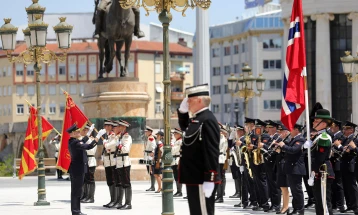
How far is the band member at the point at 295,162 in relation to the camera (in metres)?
21.9

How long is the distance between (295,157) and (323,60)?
206 ft

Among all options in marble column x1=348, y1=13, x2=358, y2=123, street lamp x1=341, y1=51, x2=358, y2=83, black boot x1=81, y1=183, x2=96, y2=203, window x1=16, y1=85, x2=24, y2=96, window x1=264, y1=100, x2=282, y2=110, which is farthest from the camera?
window x1=16, y1=85, x2=24, y2=96

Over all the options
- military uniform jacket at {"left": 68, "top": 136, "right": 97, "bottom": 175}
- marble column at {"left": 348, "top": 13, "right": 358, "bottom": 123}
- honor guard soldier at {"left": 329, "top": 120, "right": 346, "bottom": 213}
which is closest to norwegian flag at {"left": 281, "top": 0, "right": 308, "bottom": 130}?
honor guard soldier at {"left": 329, "top": 120, "right": 346, "bottom": 213}

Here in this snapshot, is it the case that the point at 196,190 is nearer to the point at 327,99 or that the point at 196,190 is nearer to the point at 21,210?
the point at 21,210

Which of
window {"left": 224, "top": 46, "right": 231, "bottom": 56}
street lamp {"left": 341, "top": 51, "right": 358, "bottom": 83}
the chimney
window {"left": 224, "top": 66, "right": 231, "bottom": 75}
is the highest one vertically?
the chimney

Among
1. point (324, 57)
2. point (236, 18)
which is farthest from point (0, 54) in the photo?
point (324, 57)

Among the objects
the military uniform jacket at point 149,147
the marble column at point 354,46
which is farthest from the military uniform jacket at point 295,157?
the marble column at point 354,46

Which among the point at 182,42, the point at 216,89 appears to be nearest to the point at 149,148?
the point at 216,89

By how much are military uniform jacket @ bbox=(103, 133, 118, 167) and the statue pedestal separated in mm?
9700

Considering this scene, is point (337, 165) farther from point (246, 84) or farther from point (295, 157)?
point (246, 84)

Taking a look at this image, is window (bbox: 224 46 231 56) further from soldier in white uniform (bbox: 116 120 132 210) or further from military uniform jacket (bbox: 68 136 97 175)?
military uniform jacket (bbox: 68 136 97 175)

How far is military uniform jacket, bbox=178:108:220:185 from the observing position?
48.4ft

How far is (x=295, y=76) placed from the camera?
62.0ft

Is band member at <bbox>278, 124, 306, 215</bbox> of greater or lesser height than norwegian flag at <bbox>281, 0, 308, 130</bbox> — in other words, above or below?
below
